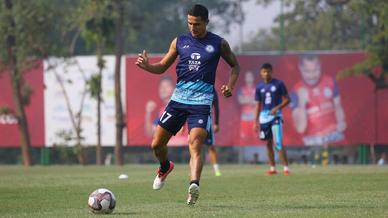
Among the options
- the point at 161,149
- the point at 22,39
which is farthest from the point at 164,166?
the point at 22,39

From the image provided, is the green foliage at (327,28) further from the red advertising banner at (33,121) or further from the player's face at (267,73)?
the player's face at (267,73)

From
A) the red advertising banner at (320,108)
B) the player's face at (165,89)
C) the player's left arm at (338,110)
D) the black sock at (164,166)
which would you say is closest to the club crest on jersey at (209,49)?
the black sock at (164,166)

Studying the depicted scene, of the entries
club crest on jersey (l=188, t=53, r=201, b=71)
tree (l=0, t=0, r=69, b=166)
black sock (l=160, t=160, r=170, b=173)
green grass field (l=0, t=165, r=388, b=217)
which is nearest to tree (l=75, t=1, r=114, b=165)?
tree (l=0, t=0, r=69, b=166)

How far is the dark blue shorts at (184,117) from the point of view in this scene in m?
13.5

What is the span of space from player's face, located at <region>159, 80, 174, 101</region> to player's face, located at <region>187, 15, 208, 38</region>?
137ft

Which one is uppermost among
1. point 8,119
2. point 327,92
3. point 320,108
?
point 327,92

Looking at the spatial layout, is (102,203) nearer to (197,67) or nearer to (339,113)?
(197,67)

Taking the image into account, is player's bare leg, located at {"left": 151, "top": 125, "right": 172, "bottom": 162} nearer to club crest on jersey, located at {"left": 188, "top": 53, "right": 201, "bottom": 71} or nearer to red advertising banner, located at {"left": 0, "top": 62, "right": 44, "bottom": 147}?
club crest on jersey, located at {"left": 188, "top": 53, "right": 201, "bottom": 71}

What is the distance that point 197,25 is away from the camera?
1337cm

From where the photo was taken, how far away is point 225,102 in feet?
180

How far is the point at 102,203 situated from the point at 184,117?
2.06 meters

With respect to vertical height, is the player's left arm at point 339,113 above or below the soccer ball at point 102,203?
below

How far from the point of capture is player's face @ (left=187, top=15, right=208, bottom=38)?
13281mm

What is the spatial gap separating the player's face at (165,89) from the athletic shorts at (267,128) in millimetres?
31345
